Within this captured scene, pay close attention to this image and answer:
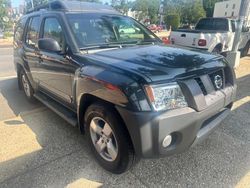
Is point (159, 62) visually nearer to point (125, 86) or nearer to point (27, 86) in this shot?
point (125, 86)

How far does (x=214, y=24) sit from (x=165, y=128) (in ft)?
30.4

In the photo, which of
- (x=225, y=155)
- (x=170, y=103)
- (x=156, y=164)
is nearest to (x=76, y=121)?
(x=156, y=164)

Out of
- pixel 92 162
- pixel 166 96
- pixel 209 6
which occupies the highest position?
pixel 209 6

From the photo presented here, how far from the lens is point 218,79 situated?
9.66 ft

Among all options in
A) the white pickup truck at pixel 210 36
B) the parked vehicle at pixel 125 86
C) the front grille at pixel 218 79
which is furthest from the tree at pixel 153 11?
the front grille at pixel 218 79

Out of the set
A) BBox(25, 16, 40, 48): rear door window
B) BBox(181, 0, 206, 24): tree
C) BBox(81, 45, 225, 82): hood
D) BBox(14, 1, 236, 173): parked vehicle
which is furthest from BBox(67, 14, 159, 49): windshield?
BBox(181, 0, 206, 24): tree

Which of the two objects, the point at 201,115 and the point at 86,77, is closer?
the point at 201,115

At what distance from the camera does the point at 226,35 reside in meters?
9.03

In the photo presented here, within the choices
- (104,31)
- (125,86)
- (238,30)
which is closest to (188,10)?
(238,30)

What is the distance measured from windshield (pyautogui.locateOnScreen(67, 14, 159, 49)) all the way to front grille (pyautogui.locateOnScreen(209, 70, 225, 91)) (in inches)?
54.9

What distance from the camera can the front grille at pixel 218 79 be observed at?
9.33 ft

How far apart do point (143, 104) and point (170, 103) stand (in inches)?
11.1

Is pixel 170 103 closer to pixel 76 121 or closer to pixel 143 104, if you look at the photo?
pixel 143 104

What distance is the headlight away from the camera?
2.29m
